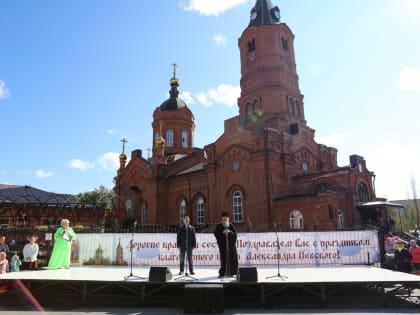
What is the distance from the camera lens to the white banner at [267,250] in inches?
465

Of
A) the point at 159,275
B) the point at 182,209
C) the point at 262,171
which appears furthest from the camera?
the point at 182,209

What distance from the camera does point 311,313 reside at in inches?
269

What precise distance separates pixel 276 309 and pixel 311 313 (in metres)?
0.78

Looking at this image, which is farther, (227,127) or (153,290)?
(227,127)

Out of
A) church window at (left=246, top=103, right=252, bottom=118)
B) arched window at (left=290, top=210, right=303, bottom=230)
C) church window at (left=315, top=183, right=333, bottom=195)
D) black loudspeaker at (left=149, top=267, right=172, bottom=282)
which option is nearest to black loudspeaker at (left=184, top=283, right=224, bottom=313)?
black loudspeaker at (left=149, top=267, right=172, bottom=282)

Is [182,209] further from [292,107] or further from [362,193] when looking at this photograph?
[362,193]

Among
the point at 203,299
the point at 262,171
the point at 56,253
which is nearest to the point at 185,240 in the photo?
the point at 203,299

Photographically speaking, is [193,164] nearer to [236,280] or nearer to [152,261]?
[152,261]

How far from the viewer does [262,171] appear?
73.1ft

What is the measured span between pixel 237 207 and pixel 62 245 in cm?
1532

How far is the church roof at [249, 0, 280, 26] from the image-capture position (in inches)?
1148

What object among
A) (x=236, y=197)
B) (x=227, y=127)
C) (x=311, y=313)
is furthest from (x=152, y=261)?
(x=227, y=127)

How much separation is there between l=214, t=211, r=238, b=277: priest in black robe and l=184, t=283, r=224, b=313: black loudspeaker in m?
1.68

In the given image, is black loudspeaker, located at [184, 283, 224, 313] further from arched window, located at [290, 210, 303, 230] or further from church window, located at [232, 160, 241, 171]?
church window, located at [232, 160, 241, 171]
